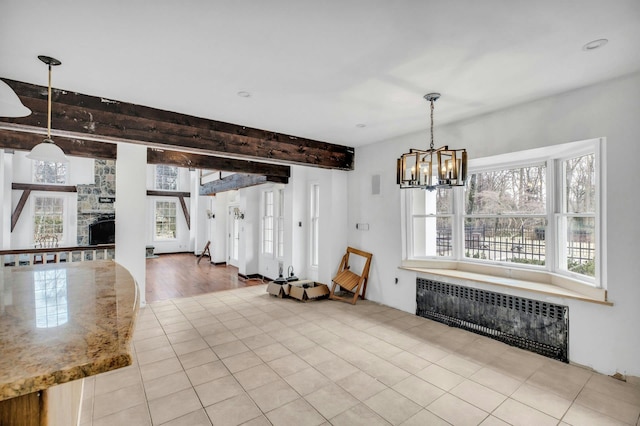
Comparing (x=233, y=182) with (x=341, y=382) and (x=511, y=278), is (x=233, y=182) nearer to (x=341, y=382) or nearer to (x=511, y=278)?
(x=341, y=382)

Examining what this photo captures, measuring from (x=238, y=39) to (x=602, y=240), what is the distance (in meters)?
3.72

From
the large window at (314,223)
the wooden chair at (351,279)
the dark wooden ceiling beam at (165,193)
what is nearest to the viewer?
the wooden chair at (351,279)

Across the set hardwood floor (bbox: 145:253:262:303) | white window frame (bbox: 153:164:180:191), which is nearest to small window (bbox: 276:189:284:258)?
hardwood floor (bbox: 145:253:262:303)

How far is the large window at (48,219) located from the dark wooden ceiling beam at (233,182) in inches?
168

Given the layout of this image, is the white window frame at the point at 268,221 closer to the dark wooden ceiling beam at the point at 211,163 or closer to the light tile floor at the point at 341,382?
the dark wooden ceiling beam at the point at 211,163

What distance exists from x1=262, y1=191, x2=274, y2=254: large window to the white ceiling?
417 centimetres

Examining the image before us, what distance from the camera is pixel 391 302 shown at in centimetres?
502

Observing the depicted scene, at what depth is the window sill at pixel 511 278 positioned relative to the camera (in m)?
3.11

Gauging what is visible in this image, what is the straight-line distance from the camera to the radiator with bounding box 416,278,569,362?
10.7 ft

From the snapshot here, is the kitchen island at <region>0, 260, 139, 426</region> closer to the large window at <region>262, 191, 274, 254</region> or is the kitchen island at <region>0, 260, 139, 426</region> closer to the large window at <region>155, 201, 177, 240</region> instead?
the large window at <region>262, 191, 274, 254</region>

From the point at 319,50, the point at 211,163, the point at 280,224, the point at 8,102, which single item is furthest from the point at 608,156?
the point at 211,163

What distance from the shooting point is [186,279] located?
739cm

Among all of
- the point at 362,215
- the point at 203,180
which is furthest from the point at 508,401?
the point at 203,180

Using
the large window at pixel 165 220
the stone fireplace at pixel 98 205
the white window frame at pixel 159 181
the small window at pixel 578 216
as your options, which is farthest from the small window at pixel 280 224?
the large window at pixel 165 220
